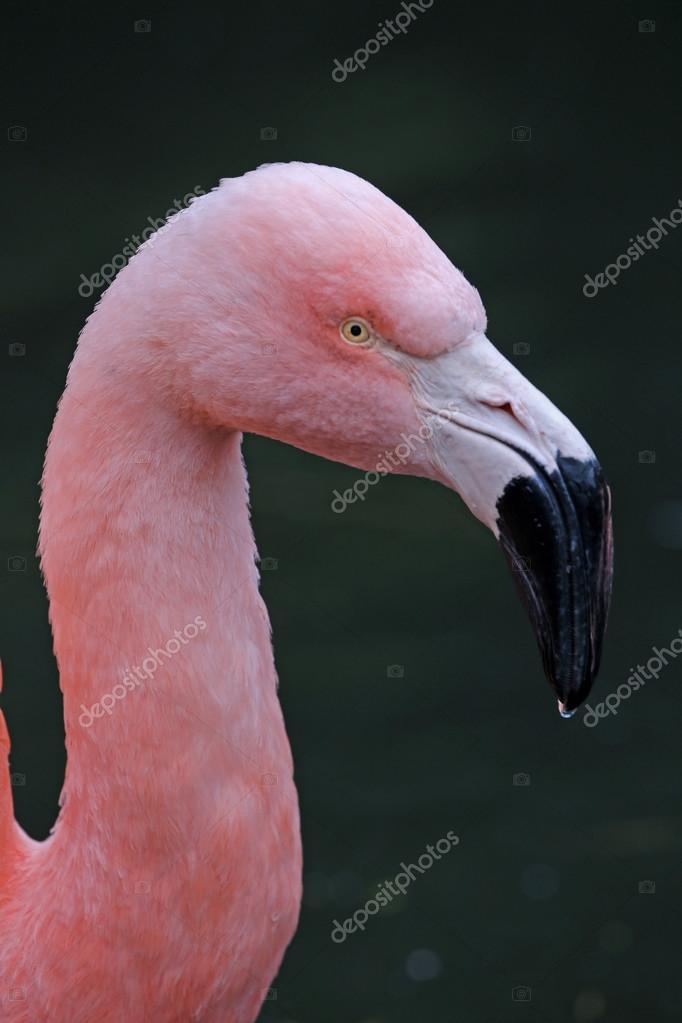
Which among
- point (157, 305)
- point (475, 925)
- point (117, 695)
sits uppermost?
point (157, 305)

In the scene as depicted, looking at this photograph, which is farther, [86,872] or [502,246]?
[502,246]

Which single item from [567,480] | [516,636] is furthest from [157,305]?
[516,636]

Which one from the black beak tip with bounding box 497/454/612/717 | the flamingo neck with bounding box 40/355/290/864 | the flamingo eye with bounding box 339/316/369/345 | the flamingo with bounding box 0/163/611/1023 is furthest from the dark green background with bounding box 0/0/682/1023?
the flamingo eye with bounding box 339/316/369/345

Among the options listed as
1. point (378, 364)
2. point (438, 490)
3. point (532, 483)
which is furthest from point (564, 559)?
point (438, 490)

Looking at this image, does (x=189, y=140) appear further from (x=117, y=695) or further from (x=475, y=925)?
(x=117, y=695)

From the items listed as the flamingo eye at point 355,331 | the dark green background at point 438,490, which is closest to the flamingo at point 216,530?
the flamingo eye at point 355,331

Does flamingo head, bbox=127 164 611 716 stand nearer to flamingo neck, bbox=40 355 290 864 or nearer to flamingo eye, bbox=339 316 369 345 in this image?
flamingo eye, bbox=339 316 369 345

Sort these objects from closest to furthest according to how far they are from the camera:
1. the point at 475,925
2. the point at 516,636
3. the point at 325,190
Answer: the point at 325,190
the point at 475,925
the point at 516,636

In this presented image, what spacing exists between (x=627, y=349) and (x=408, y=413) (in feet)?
14.7

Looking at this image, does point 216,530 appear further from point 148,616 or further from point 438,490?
point 438,490

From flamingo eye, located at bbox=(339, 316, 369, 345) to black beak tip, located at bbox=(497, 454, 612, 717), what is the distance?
0.33m

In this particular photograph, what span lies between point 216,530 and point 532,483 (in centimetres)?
60

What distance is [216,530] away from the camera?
2695mm

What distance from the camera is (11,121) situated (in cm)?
735
